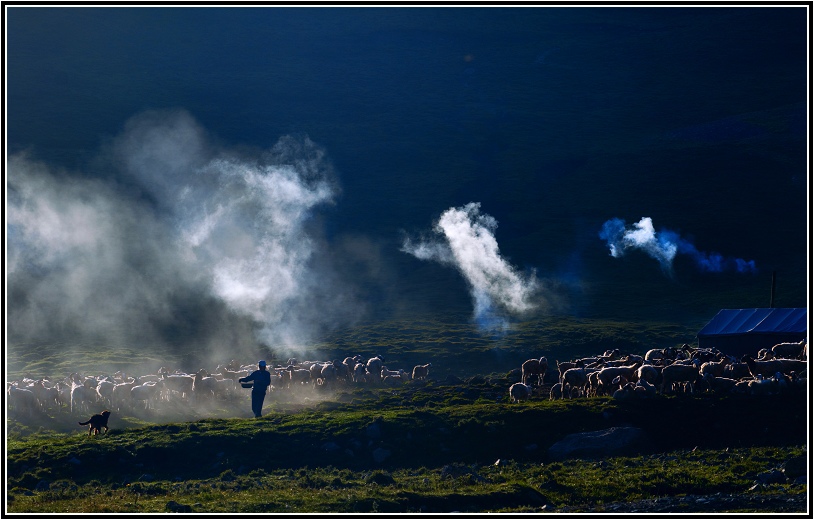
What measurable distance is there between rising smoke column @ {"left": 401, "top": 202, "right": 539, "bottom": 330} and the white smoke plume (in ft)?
49.0

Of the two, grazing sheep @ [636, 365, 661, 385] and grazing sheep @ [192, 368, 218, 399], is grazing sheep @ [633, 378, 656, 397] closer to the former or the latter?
grazing sheep @ [636, 365, 661, 385]

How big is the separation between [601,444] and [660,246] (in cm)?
10184

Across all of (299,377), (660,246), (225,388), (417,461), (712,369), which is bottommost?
(417,461)

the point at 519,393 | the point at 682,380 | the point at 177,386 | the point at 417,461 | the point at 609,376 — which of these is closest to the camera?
the point at 417,461

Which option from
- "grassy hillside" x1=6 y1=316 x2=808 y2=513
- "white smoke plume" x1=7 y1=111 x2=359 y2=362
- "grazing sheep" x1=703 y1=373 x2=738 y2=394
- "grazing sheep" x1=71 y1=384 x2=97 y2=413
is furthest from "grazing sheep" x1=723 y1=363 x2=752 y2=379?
"white smoke plume" x1=7 y1=111 x2=359 y2=362

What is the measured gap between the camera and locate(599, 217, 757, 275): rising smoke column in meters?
118

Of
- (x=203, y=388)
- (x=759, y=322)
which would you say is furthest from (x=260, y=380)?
(x=759, y=322)

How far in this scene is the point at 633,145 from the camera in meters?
182

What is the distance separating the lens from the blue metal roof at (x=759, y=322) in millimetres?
53816

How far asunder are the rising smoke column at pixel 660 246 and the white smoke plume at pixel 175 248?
40.5 metres

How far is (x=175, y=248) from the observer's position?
129m

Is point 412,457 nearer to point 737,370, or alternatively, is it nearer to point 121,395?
point 737,370

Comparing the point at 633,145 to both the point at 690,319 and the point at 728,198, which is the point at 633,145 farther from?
the point at 690,319

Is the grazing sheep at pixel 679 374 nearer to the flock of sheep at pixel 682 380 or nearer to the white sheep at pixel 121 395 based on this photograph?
the flock of sheep at pixel 682 380
